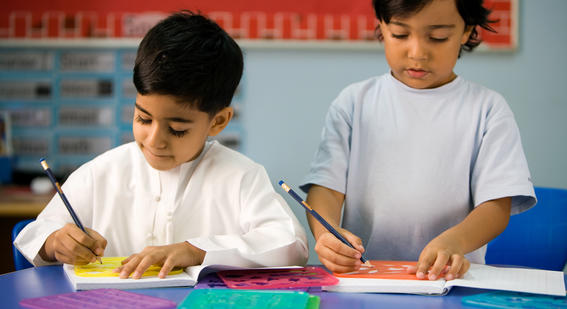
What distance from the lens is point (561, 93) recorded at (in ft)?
7.36

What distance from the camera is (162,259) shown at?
2.98ft

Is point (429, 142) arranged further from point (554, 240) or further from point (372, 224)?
point (554, 240)

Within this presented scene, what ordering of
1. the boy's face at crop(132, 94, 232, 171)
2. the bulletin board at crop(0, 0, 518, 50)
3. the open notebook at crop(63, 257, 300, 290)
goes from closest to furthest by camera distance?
the open notebook at crop(63, 257, 300, 290)
the boy's face at crop(132, 94, 232, 171)
the bulletin board at crop(0, 0, 518, 50)

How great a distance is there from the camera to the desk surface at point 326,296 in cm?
78

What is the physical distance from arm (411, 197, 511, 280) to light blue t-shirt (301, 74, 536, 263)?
0.04m

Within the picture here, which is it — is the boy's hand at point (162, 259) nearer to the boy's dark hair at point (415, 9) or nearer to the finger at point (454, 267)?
the finger at point (454, 267)

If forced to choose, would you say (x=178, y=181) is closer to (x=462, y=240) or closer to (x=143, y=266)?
(x=143, y=266)

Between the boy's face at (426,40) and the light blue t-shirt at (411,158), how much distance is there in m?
0.11

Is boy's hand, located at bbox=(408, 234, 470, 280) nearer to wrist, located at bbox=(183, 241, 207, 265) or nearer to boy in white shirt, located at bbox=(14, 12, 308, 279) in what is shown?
boy in white shirt, located at bbox=(14, 12, 308, 279)

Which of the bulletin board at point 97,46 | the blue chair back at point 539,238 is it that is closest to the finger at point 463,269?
the blue chair back at point 539,238

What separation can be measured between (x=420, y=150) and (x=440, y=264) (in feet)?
1.23

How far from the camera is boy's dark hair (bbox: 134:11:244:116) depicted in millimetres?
1057

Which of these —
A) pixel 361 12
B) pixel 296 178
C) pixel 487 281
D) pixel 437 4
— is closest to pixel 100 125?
pixel 296 178

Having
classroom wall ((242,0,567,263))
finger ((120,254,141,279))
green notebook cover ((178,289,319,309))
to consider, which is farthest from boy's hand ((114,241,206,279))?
classroom wall ((242,0,567,263))
